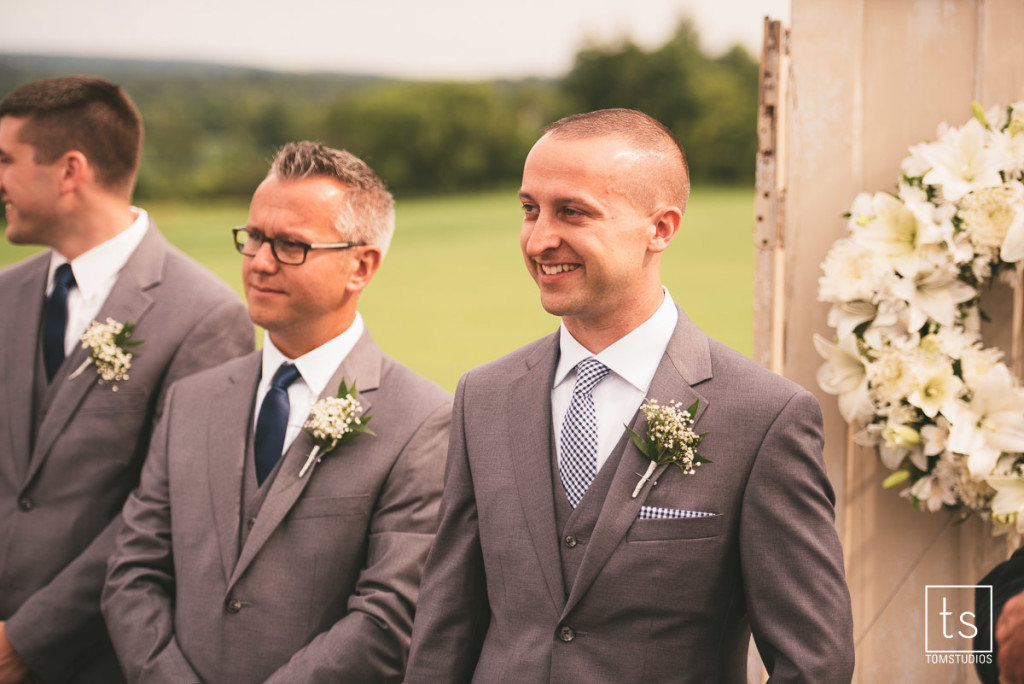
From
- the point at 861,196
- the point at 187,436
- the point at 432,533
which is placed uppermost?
the point at 861,196

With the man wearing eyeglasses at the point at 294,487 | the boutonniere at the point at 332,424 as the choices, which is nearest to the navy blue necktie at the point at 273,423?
the man wearing eyeglasses at the point at 294,487

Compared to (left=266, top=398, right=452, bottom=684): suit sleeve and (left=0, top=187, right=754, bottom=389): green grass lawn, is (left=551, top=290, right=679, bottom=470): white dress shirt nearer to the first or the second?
(left=266, top=398, right=452, bottom=684): suit sleeve

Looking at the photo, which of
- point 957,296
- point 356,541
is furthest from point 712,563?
point 957,296

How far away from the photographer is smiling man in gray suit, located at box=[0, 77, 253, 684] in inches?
115

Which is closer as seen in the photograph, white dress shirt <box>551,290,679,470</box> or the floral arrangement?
white dress shirt <box>551,290,679,470</box>

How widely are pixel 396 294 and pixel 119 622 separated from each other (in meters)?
12.1

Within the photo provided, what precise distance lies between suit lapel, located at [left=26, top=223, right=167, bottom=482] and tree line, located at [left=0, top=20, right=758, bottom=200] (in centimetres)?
1171

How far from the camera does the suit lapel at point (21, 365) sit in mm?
3062

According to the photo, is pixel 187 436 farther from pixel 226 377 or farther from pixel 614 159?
pixel 614 159

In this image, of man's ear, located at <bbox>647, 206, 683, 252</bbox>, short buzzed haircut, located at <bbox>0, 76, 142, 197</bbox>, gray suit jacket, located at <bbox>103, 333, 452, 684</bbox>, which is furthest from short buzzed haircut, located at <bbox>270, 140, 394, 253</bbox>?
man's ear, located at <bbox>647, 206, 683, 252</bbox>

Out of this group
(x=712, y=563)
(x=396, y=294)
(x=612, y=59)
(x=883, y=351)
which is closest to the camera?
(x=712, y=563)

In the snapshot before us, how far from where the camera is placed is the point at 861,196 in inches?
111

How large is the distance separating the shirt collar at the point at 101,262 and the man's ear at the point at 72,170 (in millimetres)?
228

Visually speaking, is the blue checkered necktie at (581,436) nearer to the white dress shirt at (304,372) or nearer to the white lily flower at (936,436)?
the white dress shirt at (304,372)
